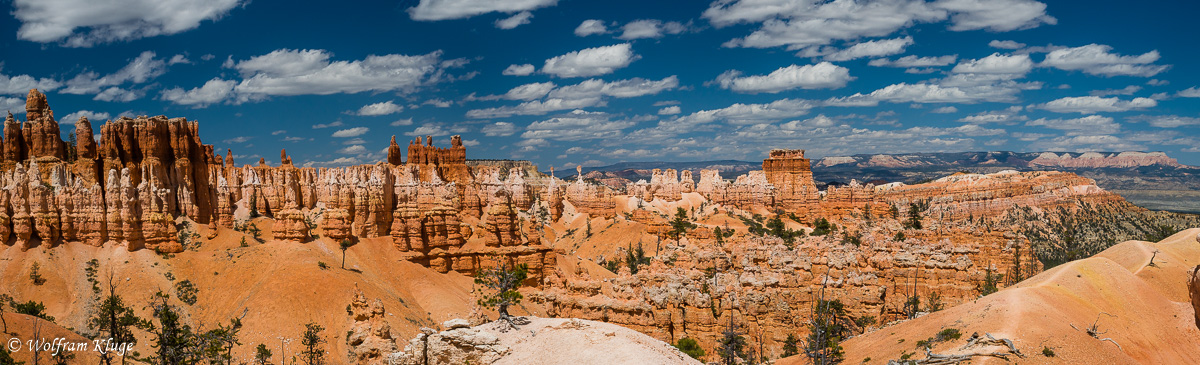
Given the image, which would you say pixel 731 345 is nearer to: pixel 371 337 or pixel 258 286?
pixel 371 337

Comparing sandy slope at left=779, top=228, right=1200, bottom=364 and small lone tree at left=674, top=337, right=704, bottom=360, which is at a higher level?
sandy slope at left=779, top=228, right=1200, bottom=364

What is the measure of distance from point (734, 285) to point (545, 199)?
2604 inches

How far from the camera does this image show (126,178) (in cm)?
5491

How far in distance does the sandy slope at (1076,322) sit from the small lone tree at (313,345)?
2610 centimetres

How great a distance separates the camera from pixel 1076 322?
35.5 m

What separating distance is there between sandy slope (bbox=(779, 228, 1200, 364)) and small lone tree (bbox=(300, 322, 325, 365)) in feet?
85.6

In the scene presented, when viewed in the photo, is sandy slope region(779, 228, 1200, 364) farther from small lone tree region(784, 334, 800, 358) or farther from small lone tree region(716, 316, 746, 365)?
small lone tree region(784, 334, 800, 358)

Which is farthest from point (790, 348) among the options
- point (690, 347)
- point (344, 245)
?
point (344, 245)

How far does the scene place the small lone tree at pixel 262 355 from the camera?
38.0 metres

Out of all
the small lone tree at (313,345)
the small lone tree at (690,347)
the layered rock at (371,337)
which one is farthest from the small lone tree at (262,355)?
the small lone tree at (690,347)

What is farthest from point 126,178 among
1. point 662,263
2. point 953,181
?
point 953,181

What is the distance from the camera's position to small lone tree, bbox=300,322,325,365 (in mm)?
39062

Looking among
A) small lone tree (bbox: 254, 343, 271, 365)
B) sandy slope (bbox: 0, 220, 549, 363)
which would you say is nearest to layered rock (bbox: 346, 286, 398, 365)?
small lone tree (bbox: 254, 343, 271, 365)

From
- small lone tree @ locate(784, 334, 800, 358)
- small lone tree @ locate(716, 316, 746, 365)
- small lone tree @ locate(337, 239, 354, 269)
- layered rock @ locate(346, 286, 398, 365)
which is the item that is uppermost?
small lone tree @ locate(337, 239, 354, 269)
